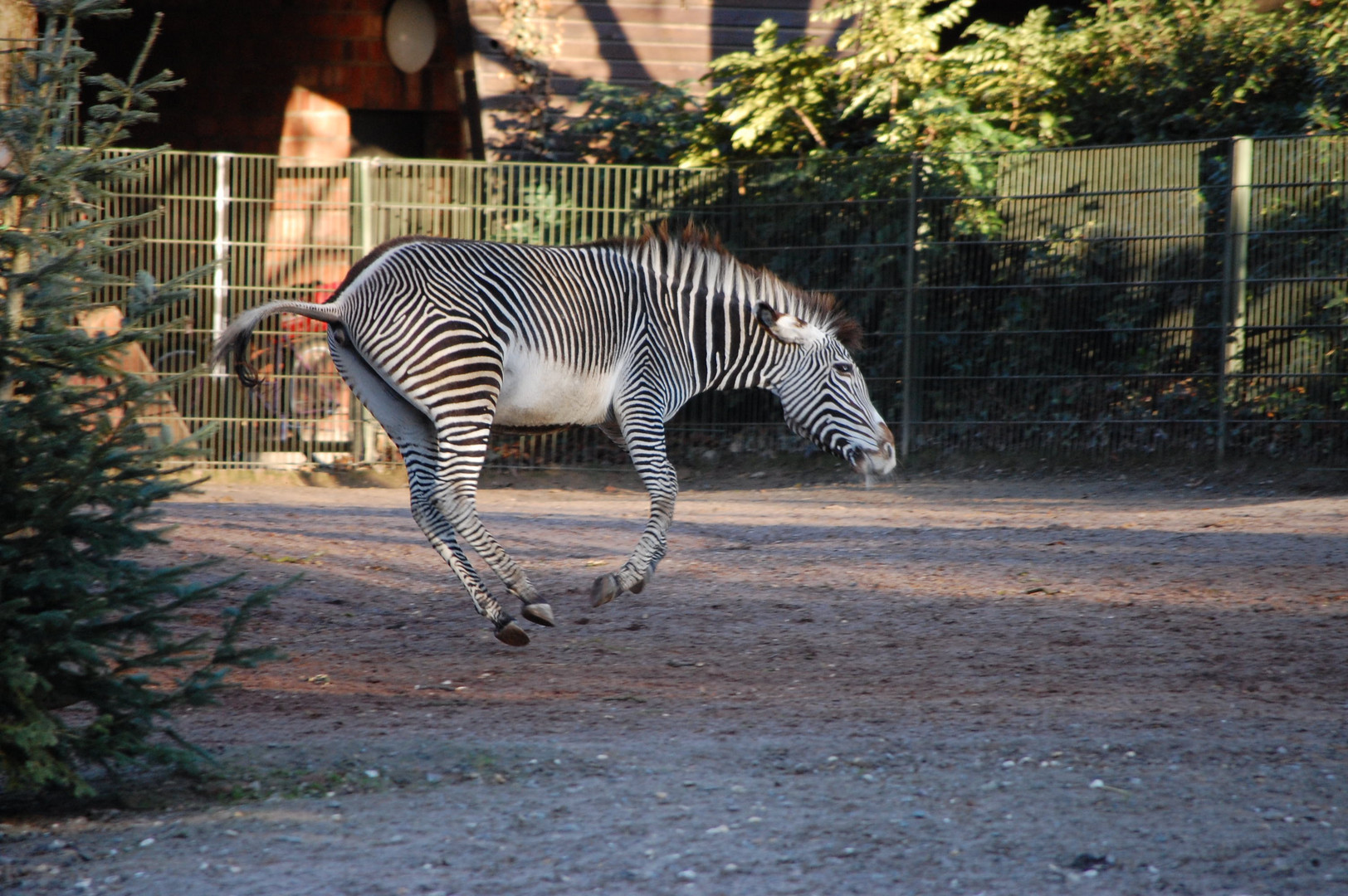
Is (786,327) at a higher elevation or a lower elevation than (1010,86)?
lower

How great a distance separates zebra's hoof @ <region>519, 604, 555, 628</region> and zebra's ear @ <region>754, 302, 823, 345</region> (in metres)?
2.02

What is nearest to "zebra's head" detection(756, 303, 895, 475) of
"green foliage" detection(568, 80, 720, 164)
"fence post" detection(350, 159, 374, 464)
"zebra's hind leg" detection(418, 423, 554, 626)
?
"zebra's hind leg" detection(418, 423, 554, 626)

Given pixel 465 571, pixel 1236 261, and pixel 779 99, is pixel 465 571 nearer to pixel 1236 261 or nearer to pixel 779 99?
pixel 1236 261

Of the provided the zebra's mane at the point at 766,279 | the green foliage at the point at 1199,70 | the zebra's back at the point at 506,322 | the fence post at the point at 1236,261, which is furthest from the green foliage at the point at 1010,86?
the zebra's back at the point at 506,322

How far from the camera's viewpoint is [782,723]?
4.58 m

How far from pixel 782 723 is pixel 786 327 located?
302 cm

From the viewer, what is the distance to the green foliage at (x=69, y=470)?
3.54m

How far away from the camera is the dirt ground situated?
10.7 ft

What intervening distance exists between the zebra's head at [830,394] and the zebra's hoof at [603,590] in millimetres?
1657

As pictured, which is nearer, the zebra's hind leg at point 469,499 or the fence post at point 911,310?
the zebra's hind leg at point 469,499

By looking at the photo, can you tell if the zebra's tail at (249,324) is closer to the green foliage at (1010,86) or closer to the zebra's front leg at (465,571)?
the zebra's front leg at (465,571)

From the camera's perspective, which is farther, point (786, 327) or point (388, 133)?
point (388, 133)

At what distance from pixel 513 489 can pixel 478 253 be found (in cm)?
Answer: 508

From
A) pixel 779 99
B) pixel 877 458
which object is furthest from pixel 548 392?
pixel 779 99
